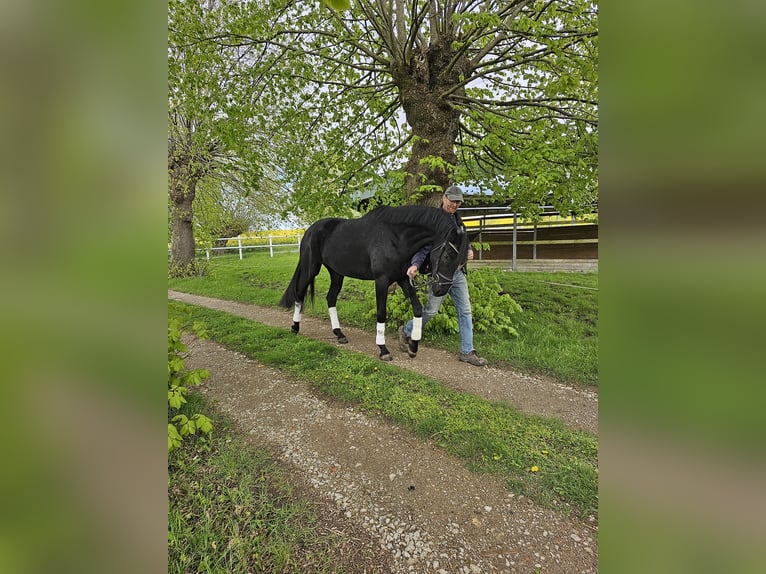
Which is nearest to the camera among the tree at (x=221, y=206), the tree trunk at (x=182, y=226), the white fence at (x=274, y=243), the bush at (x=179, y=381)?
the bush at (x=179, y=381)

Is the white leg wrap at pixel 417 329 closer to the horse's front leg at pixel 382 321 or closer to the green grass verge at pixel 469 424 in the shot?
the horse's front leg at pixel 382 321

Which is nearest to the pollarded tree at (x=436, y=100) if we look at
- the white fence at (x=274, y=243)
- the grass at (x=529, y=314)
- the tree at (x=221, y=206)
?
→ the grass at (x=529, y=314)

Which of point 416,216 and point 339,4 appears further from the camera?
point 416,216

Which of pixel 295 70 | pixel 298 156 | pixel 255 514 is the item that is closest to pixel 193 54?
pixel 295 70

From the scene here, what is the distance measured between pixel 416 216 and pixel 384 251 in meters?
0.60

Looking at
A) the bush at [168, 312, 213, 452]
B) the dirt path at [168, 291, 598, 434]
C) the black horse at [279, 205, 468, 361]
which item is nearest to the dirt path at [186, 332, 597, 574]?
the bush at [168, 312, 213, 452]

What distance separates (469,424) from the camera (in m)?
2.69

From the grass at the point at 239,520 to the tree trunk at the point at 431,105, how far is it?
4231 millimetres

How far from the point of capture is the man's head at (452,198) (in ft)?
13.0

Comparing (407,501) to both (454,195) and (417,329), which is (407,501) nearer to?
(417,329)

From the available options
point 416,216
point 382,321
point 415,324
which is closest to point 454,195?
point 416,216

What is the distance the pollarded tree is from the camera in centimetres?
418
